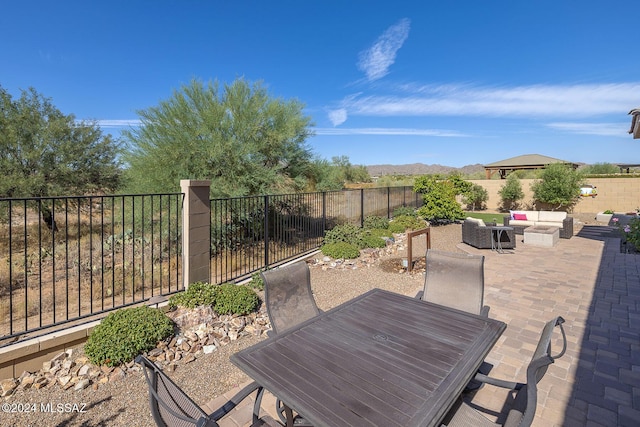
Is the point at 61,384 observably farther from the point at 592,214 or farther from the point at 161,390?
the point at 592,214

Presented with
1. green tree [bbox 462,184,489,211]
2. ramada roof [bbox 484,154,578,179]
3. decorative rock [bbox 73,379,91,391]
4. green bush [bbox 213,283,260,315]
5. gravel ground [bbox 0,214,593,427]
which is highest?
ramada roof [bbox 484,154,578,179]

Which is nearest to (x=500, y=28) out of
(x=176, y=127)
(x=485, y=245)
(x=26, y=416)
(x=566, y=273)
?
(x=485, y=245)

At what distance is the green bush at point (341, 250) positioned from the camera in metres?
7.23

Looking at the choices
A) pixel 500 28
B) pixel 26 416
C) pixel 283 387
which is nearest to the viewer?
pixel 283 387

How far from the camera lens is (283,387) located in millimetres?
1552

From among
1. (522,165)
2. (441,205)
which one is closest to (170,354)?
(441,205)

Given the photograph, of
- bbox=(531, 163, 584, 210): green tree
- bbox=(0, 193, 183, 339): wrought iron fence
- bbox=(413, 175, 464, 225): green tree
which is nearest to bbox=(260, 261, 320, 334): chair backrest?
bbox=(0, 193, 183, 339): wrought iron fence

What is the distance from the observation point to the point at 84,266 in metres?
6.97

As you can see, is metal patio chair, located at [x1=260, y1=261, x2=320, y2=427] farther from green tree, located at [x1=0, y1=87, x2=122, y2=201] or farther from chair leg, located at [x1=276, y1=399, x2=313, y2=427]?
green tree, located at [x1=0, y1=87, x2=122, y2=201]

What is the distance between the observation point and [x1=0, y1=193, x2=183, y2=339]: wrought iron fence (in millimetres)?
3551

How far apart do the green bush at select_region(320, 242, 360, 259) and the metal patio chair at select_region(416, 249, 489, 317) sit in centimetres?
377

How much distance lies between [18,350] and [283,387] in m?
2.90

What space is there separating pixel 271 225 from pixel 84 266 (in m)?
4.48

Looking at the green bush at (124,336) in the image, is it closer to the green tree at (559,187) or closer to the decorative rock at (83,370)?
the decorative rock at (83,370)
